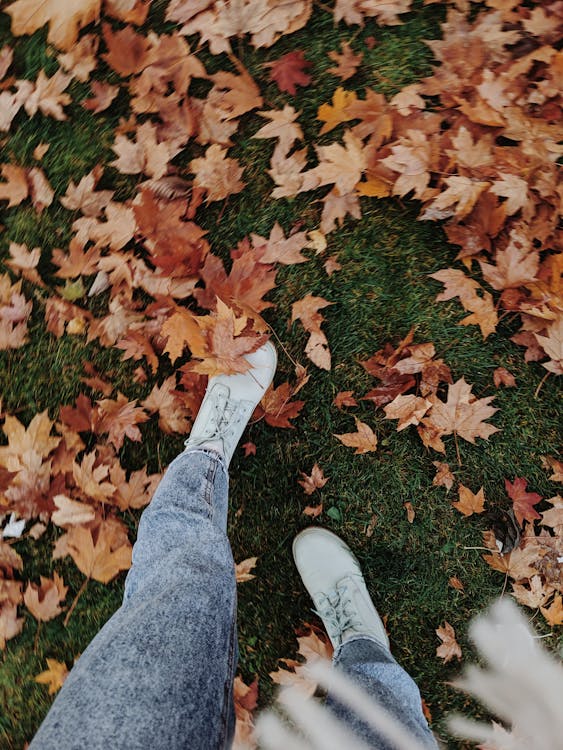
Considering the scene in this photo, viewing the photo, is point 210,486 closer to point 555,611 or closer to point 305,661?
point 305,661

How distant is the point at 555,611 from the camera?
1957mm

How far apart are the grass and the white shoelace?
12 cm

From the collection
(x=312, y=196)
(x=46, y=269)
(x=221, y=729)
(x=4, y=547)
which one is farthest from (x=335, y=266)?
(x=4, y=547)

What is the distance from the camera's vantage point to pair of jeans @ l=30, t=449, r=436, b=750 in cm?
107

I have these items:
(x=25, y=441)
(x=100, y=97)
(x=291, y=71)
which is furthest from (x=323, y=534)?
(x=100, y=97)

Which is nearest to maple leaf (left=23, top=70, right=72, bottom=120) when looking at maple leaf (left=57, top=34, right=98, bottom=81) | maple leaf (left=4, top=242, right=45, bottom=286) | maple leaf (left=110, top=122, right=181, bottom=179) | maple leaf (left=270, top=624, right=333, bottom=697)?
maple leaf (left=57, top=34, right=98, bottom=81)

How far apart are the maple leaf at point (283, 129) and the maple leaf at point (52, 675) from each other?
2205 millimetres

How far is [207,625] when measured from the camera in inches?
50.6

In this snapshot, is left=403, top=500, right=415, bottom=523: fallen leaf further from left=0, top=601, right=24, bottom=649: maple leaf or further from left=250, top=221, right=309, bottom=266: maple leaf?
left=0, top=601, right=24, bottom=649: maple leaf

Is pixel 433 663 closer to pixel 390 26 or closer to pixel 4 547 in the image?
pixel 4 547

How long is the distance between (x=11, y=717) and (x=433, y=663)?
5.38 feet

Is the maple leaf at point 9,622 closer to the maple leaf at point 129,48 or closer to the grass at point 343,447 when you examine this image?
the grass at point 343,447

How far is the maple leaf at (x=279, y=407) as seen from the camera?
2.08 metres

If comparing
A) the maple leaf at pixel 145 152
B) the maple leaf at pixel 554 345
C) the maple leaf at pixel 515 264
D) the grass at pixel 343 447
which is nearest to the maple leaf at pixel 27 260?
the grass at pixel 343 447
